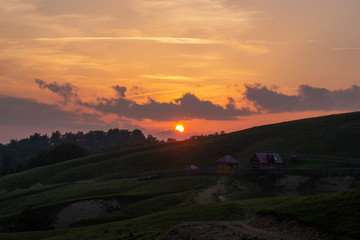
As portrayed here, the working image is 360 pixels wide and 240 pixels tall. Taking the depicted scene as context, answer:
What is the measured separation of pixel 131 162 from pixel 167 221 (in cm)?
Result: 9702

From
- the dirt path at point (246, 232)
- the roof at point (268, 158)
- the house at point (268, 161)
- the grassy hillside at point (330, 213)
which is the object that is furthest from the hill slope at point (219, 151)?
the dirt path at point (246, 232)

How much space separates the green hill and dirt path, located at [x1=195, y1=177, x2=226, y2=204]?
1456mm

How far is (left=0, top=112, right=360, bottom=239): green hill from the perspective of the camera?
185ft

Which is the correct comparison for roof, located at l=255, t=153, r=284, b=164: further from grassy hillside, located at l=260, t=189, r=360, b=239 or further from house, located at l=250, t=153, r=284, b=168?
grassy hillside, located at l=260, t=189, r=360, b=239

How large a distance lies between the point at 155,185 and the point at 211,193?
22.9m

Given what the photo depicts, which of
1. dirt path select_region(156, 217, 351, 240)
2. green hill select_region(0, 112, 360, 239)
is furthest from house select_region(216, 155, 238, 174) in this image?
dirt path select_region(156, 217, 351, 240)

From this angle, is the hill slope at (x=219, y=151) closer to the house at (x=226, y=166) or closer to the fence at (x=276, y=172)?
the house at (x=226, y=166)

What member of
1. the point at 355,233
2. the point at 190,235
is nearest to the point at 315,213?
the point at 355,233

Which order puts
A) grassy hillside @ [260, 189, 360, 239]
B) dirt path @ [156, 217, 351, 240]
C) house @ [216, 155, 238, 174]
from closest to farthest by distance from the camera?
grassy hillside @ [260, 189, 360, 239] < dirt path @ [156, 217, 351, 240] < house @ [216, 155, 238, 174]

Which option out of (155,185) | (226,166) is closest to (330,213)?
(155,185)

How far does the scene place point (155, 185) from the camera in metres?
104

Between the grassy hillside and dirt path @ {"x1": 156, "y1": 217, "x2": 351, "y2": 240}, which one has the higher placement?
the grassy hillside

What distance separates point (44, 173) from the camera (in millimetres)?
150250

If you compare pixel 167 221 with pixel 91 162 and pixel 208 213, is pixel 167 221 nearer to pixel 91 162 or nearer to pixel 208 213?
pixel 208 213
